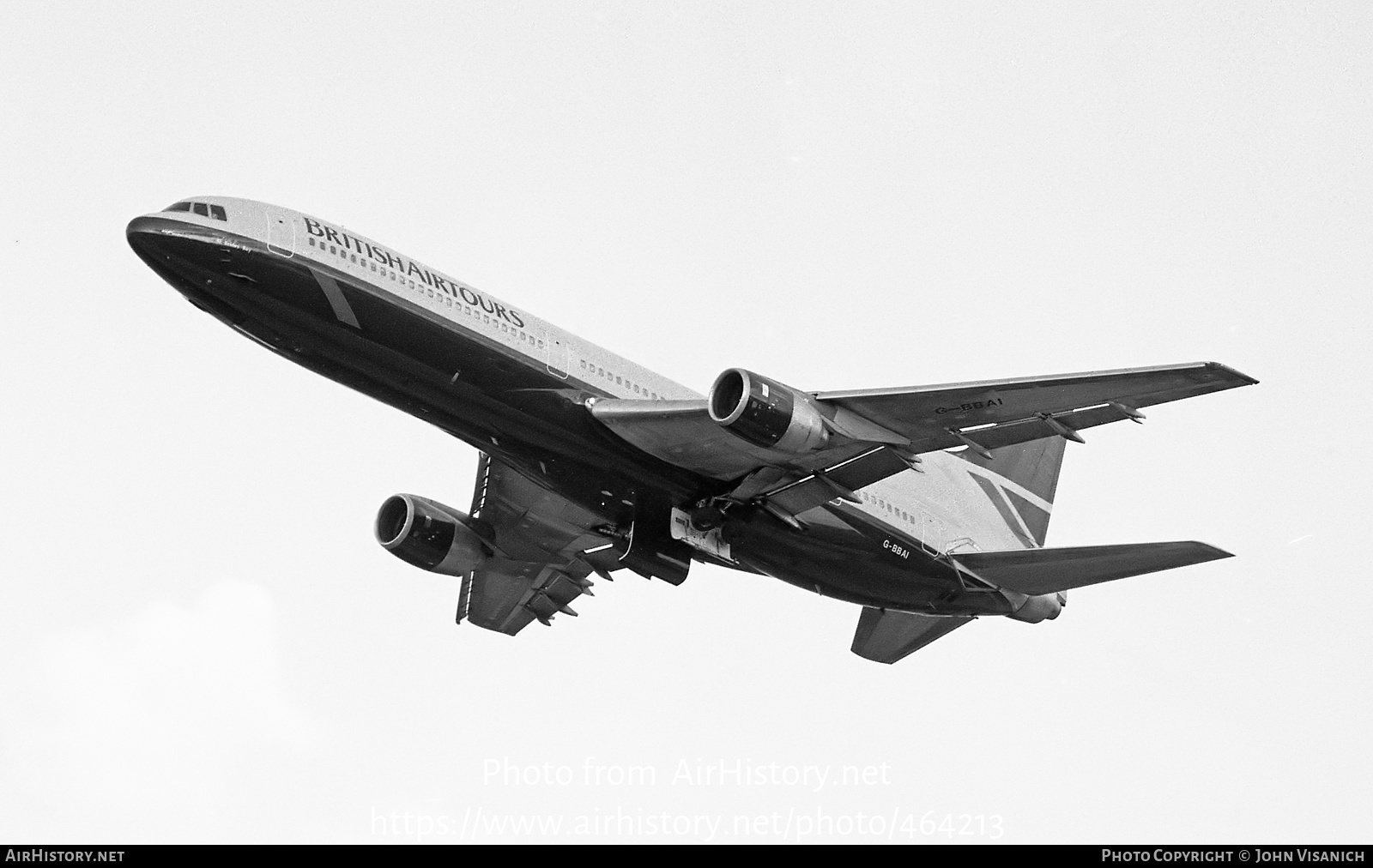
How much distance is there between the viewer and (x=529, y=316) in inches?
1185

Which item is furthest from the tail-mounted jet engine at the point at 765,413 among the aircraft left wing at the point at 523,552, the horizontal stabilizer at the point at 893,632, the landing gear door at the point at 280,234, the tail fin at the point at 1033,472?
the tail fin at the point at 1033,472

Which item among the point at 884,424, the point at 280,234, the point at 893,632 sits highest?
the point at 280,234

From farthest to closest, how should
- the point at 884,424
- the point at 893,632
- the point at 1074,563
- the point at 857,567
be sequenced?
1. the point at 893,632
2. the point at 857,567
3. the point at 1074,563
4. the point at 884,424

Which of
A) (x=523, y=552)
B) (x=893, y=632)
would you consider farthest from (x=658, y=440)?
(x=893, y=632)

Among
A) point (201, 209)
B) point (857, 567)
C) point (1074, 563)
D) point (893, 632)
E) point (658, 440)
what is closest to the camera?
point (201, 209)

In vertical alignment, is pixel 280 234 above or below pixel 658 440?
above

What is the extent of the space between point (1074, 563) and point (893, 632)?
5749 mm

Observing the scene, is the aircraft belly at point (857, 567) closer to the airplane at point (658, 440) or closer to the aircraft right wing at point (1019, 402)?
the airplane at point (658, 440)

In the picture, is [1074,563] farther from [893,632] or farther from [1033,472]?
[1033,472]

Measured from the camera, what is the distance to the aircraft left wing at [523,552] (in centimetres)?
3544

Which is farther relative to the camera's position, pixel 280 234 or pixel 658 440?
pixel 658 440

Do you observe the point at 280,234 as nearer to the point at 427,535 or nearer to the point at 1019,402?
the point at 427,535

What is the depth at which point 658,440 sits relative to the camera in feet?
Result: 97.8
